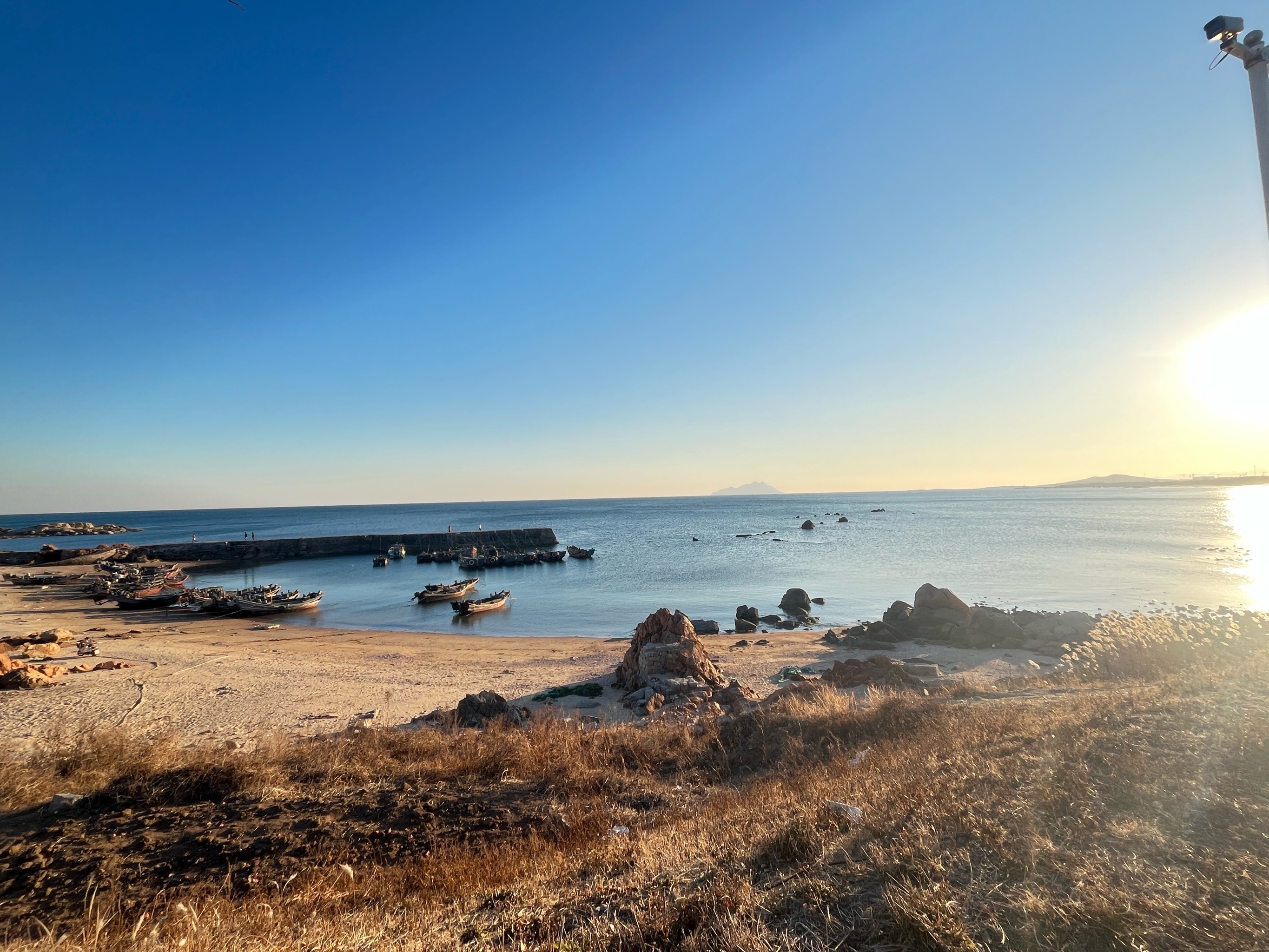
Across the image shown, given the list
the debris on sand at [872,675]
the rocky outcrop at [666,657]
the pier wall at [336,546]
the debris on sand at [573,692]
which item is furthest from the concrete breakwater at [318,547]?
the debris on sand at [872,675]

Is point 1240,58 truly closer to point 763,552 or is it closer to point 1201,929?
point 1201,929

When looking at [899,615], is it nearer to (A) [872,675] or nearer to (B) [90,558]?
(A) [872,675]

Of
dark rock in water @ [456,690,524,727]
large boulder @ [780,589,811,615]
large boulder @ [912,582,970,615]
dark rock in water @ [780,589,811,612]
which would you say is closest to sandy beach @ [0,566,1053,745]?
dark rock in water @ [456,690,524,727]

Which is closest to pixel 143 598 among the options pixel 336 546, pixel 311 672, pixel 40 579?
pixel 40 579

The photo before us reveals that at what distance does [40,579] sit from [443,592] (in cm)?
3577

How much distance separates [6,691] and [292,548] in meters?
71.5

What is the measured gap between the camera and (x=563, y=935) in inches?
142

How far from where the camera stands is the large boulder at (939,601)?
24359 millimetres

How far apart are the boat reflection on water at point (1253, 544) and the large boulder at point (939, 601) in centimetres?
1623

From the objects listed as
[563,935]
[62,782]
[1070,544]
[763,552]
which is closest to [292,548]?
[763,552]

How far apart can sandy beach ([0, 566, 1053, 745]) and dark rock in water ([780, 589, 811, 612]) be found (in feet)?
21.3

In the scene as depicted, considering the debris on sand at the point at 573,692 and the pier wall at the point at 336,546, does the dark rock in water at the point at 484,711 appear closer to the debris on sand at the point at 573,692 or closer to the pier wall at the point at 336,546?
the debris on sand at the point at 573,692

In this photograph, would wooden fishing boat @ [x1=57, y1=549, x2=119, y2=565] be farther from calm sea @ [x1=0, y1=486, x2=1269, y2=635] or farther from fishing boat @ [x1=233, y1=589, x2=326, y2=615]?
fishing boat @ [x1=233, y1=589, x2=326, y2=615]

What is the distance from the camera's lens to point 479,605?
36375mm
